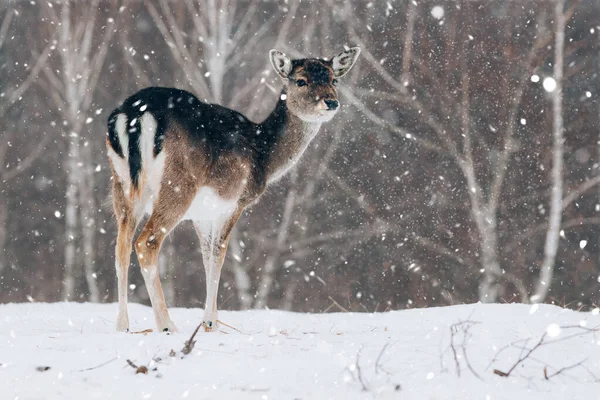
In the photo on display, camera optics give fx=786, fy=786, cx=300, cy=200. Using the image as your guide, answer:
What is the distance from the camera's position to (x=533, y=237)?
47.1 ft

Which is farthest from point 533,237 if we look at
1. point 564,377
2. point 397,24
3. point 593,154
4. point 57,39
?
point 564,377

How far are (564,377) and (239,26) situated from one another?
37.4 feet

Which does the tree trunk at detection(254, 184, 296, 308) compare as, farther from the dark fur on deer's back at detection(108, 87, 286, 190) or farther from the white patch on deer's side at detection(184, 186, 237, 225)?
the white patch on deer's side at detection(184, 186, 237, 225)

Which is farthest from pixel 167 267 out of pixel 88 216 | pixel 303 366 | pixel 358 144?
pixel 303 366

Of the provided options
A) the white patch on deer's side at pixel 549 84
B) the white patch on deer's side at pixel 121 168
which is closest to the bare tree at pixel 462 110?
the white patch on deer's side at pixel 549 84

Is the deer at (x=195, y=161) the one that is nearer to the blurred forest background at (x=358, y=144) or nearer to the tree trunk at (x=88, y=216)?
the blurred forest background at (x=358, y=144)

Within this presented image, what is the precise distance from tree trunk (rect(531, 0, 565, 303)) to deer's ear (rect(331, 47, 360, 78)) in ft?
22.2

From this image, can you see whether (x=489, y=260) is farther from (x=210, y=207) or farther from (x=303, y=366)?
(x=303, y=366)

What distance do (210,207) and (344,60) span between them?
1991 mm

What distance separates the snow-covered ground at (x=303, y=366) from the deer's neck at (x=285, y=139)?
224 cm

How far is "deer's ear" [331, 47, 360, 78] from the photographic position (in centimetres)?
718

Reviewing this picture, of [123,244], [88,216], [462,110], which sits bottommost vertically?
[123,244]

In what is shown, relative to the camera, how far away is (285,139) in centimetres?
696

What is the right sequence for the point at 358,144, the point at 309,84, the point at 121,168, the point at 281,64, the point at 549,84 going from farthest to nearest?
the point at 358,144, the point at 549,84, the point at 281,64, the point at 309,84, the point at 121,168
